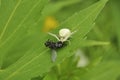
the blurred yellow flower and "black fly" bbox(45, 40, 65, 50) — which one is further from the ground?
the blurred yellow flower

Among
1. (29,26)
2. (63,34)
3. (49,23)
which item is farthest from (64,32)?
(49,23)

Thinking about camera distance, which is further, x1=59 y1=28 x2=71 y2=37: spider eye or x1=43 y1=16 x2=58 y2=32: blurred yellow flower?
x1=43 y1=16 x2=58 y2=32: blurred yellow flower

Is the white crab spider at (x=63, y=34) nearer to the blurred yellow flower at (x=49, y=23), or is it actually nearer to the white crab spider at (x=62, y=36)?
the white crab spider at (x=62, y=36)

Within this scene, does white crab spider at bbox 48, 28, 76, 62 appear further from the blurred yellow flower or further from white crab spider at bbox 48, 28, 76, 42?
the blurred yellow flower

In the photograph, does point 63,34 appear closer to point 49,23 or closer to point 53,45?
point 53,45

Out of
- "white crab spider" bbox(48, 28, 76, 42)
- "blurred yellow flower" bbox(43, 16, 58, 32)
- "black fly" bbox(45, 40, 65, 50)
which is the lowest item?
"black fly" bbox(45, 40, 65, 50)

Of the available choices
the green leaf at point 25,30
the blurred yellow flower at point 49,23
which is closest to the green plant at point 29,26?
the green leaf at point 25,30

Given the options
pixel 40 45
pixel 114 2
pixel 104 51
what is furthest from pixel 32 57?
pixel 114 2

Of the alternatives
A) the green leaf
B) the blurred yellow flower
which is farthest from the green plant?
the blurred yellow flower
